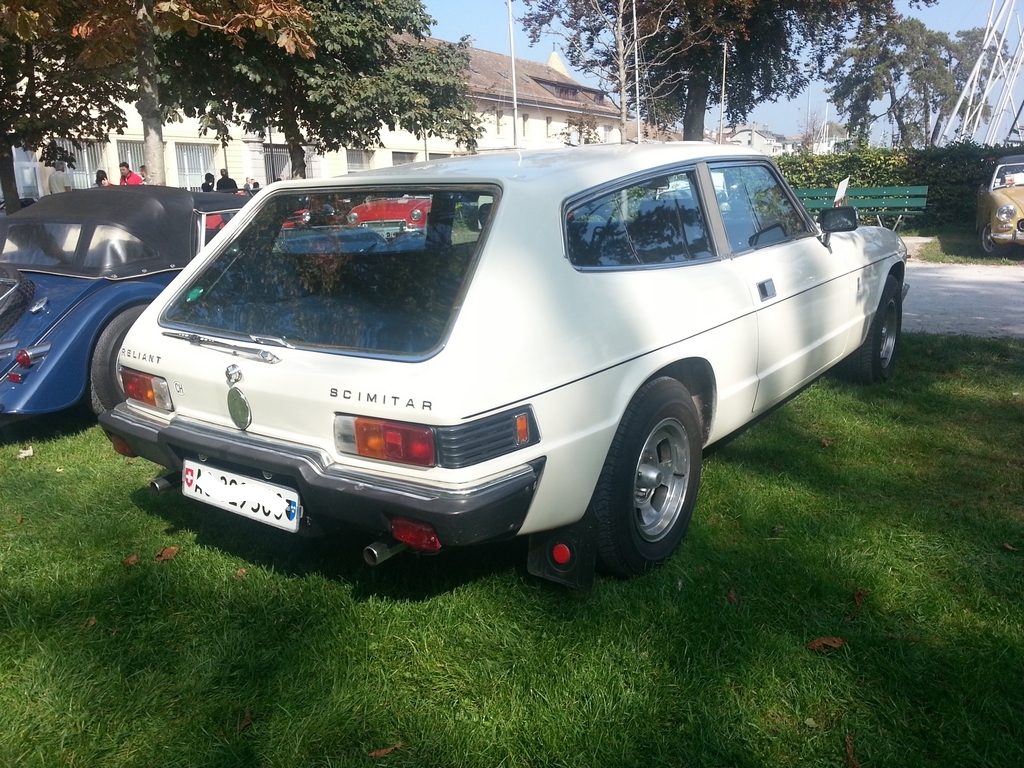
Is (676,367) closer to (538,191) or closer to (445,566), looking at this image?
(538,191)

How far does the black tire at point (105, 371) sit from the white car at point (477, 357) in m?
1.80

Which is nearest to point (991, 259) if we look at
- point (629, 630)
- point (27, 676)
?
point (629, 630)

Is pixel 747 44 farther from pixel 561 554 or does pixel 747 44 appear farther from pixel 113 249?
pixel 561 554

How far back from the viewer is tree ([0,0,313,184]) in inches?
277

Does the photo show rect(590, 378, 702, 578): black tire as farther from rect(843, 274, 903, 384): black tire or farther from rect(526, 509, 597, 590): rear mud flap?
rect(843, 274, 903, 384): black tire

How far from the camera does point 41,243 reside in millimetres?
5645

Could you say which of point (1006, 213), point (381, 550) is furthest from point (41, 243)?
point (1006, 213)

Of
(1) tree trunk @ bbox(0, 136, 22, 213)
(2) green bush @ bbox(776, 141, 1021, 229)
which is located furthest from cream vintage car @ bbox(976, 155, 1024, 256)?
(1) tree trunk @ bbox(0, 136, 22, 213)

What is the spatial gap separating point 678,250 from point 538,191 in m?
0.84

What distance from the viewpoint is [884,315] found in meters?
5.64

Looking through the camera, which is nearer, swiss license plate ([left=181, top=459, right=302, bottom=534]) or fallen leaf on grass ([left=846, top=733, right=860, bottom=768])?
fallen leaf on grass ([left=846, top=733, right=860, bottom=768])

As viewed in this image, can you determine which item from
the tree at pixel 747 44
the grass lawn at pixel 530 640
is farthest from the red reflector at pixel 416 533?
the tree at pixel 747 44

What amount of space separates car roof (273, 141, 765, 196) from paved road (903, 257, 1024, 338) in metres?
5.09

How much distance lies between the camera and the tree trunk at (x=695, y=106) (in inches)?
997
